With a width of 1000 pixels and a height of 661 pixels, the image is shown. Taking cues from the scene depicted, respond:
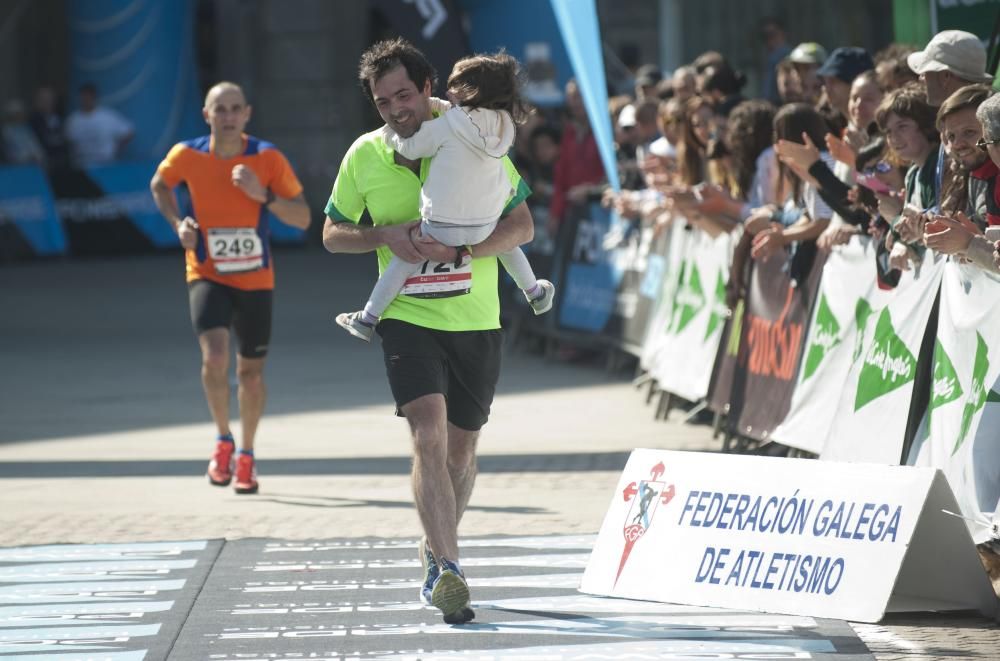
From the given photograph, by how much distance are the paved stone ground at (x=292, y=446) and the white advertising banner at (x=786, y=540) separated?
180 mm

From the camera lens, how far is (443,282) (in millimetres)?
6922

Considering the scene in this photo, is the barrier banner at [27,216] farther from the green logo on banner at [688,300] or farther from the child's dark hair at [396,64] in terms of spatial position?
the child's dark hair at [396,64]

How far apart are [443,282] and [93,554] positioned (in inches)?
94.2

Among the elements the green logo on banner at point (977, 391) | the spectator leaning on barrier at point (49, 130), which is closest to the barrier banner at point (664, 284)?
the green logo on banner at point (977, 391)

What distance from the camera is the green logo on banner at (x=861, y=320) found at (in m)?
8.90

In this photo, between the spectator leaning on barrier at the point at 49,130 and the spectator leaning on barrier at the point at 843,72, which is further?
the spectator leaning on barrier at the point at 49,130

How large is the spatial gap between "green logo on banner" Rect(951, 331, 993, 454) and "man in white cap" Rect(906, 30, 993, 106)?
1382 millimetres

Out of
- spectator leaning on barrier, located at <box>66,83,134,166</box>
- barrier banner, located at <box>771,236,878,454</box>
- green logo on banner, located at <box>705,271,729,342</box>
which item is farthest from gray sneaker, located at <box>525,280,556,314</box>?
spectator leaning on barrier, located at <box>66,83,134,166</box>

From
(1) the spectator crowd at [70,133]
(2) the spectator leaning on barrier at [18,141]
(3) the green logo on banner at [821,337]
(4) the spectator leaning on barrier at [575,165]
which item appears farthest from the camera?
(1) the spectator crowd at [70,133]

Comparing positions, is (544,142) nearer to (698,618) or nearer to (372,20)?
(698,618)

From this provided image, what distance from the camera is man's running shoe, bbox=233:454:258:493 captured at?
9.95 metres

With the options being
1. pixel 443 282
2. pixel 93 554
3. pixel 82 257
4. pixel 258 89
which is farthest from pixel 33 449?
pixel 258 89

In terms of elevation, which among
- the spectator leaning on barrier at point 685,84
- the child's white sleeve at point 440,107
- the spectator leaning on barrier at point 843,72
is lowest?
the spectator leaning on barrier at point 685,84

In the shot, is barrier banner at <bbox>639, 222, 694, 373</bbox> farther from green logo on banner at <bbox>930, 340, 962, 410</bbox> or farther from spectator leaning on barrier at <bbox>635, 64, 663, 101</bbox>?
green logo on banner at <bbox>930, 340, 962, 410</bbox>
